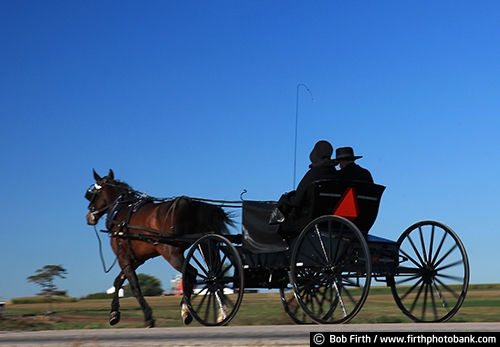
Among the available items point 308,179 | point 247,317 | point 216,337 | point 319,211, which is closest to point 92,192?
point 247,317

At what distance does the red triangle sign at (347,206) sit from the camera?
8.73 m

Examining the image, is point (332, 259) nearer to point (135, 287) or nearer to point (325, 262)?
point (325, 262)

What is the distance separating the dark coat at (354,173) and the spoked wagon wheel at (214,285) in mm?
1671

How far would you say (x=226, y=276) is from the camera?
990 cm

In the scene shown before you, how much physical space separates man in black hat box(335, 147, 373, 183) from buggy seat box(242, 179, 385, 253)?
1.01ft

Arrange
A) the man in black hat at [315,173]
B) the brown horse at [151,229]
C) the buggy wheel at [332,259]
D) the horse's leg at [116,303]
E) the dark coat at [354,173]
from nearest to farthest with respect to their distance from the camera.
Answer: the buggy wheel at [332,259], the man in black hat at [315,173], the dark coat at [354,173], the brown horse at [151,229], the horse's leg at [116,303]

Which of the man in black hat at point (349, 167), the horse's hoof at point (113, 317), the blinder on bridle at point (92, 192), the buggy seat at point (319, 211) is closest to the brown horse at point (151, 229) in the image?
the horse's hoof at point (113, 317)

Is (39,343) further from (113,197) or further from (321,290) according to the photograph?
(113,197)

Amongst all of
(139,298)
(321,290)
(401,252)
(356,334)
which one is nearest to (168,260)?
(139,298)

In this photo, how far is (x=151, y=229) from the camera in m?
12.1

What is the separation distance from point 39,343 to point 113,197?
646 centimetres

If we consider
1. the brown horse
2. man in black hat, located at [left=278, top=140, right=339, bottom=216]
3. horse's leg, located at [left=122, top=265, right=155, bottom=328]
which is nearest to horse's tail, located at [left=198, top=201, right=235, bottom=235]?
the brown horse

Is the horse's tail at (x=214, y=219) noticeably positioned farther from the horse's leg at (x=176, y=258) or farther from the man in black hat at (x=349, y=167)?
the man in black hat at (x=349, y=167)

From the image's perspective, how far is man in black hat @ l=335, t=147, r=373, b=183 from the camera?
9219 mm
